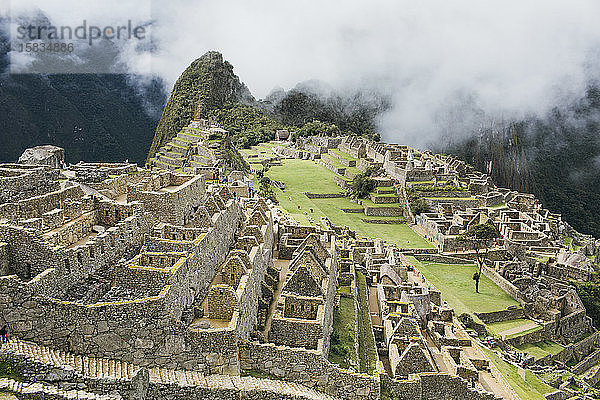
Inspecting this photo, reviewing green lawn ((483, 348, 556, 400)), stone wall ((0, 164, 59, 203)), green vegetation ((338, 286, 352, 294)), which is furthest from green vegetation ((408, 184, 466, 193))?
stone wall ((0, 164, 59, 203))

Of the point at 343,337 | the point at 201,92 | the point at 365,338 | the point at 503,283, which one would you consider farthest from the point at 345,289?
the point at 201,92

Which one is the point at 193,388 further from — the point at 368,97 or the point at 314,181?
the point at 368,97

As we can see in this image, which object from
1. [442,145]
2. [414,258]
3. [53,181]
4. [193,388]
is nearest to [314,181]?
[414,258]

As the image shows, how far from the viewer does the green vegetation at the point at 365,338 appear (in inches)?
714

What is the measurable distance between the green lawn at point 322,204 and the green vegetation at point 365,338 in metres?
13.0

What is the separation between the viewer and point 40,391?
931cm

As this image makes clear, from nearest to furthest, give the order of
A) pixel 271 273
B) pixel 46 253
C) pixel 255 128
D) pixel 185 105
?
pixel 46 253 < pixel 271 273 < pixel 255 128 < pixel 185 105

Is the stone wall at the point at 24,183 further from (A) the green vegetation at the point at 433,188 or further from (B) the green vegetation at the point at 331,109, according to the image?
(B) the green vegetation at the point at 331,109

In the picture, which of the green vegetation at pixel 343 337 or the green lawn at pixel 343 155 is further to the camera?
the green lawn at pixel 343 155

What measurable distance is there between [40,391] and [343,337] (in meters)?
10.8

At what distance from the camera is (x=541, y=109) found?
15488cm

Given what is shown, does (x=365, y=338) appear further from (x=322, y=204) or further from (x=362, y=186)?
(x=362, y=186)

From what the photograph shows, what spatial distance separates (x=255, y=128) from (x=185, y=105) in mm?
16029

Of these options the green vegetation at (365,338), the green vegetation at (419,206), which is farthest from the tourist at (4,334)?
the green vegetation at (419,206)
